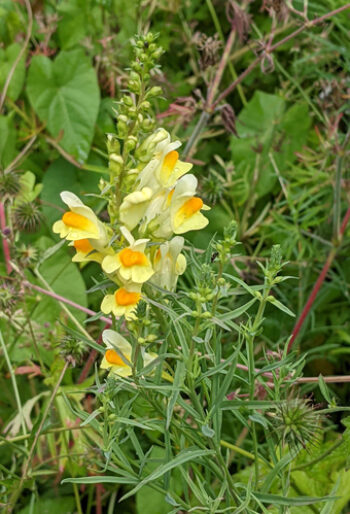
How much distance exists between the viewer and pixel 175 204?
2.11 ft

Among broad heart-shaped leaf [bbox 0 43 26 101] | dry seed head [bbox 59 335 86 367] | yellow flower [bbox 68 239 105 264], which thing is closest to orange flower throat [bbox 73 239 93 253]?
yellow flower [bbox 68 239 105 264]

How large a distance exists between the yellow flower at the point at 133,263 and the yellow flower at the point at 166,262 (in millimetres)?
49

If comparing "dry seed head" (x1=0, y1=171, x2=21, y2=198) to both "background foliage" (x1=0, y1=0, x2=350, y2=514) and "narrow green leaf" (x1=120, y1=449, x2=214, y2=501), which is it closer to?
"background foliage" (x1=0, y1=0, x2=350, y2=514)

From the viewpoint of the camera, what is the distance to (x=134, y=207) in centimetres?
60

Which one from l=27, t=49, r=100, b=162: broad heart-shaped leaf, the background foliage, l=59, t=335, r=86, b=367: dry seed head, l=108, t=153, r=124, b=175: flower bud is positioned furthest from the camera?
l=27, t=49, r=100, b=162: broad heart-shaped leaf

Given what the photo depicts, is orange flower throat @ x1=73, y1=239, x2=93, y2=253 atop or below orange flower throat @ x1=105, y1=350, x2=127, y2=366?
atop

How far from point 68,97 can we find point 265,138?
457 millimetres

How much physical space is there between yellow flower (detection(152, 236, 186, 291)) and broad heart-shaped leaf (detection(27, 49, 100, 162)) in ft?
2.46

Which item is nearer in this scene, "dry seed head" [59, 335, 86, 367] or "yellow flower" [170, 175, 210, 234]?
"yellow flower" [170, 175, 210, 234]

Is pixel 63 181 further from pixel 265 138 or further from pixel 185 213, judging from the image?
pixel 185 213

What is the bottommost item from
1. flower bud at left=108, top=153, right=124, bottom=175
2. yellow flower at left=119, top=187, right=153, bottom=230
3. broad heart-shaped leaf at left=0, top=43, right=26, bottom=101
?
broad heart-shaped leaf at left=0, top=43, right=26, bottom=101

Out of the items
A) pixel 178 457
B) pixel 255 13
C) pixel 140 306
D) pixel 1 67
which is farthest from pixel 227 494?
pixel 255 13

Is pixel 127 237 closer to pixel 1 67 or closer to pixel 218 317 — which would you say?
pixel 218 317

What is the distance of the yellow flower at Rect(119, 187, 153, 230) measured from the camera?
1.93 feet
